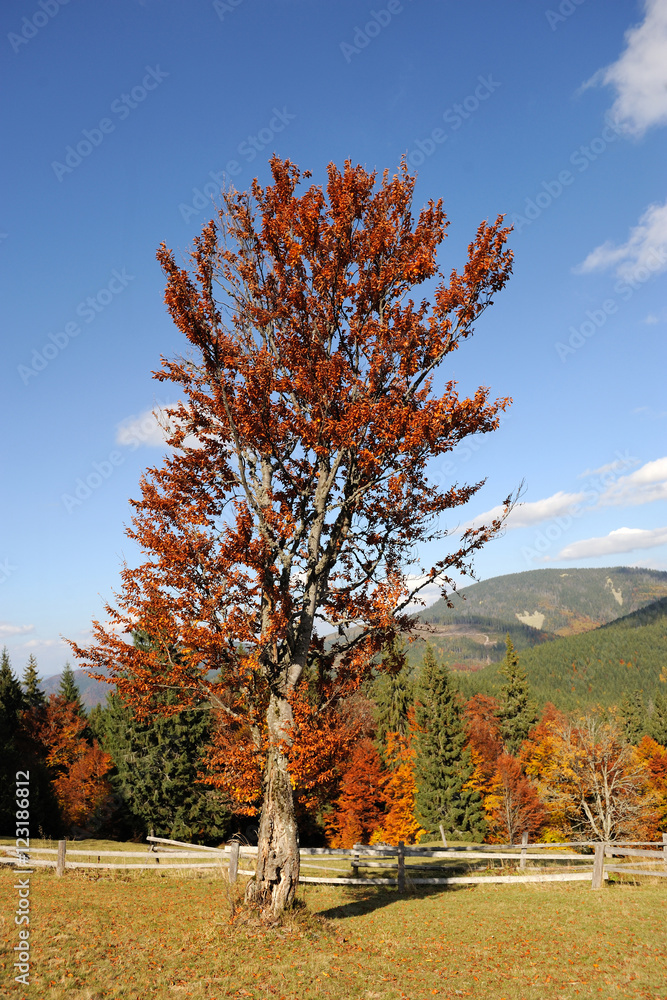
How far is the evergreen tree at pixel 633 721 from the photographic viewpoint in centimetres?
6072

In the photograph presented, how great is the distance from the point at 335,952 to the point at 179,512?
797cm

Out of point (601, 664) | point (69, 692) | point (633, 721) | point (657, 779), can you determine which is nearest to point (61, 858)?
point (69, 692)

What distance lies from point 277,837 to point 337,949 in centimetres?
193

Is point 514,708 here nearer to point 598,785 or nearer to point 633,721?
point 633,721

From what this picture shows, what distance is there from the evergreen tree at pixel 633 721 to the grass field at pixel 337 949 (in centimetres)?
5506

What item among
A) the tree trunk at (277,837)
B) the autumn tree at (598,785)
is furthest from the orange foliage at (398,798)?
the tree trunk at (277,837)

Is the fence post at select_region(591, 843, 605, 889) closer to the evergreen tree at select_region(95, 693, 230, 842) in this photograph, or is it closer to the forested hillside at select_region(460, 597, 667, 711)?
the evergreen tree at select_region(95, 693, 230, 842)

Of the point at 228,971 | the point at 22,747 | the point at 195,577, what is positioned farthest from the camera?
the point at 22,747

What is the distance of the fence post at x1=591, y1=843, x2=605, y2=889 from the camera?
51.6 feet

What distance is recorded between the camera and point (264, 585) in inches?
410

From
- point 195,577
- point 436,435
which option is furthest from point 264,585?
point 436,435

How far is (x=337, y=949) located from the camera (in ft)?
30.6

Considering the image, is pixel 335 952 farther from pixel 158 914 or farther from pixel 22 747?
pixel 22 747

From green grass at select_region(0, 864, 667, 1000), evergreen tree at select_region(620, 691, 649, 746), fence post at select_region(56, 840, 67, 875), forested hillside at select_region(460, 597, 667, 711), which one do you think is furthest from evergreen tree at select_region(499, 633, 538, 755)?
forested hillside at select_region(460, 597, 667, 711)
